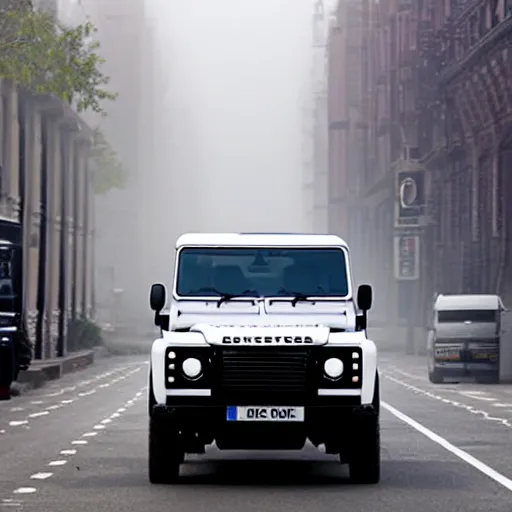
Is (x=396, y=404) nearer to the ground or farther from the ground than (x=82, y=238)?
nearer to the ground

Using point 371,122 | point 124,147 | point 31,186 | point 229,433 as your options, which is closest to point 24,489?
point 229,433

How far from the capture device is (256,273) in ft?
58.5

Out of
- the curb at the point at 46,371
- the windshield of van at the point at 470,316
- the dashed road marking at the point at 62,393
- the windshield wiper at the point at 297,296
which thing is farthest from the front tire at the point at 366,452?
the windshield of van at the point at 470,316

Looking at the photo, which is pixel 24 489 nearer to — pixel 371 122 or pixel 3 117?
pixel 3 117

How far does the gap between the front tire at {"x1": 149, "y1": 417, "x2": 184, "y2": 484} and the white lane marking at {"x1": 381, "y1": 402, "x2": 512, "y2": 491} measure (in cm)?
285

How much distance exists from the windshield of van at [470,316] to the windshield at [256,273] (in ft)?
115

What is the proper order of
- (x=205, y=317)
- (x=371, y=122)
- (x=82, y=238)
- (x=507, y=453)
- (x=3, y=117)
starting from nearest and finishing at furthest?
(x=205, y=317)
(x=507, y=453)
(x=3, y=117)
(x=82, y=238)
(x=371, y=122)

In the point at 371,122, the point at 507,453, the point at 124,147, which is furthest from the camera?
the point at 124,147

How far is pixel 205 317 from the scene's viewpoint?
17281mm

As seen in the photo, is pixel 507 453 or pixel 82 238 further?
pixel 82 238

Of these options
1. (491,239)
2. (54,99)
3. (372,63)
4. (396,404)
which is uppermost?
(372,63)

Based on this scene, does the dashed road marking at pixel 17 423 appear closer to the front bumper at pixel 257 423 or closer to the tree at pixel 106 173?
the front bumper at pixel 257 423

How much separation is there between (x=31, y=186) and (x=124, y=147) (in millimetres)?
100206

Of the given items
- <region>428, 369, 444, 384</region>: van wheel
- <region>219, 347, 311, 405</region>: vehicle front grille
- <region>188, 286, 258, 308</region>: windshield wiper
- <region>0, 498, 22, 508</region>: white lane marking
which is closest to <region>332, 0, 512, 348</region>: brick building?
<region>428, 369, 444, 384</region>: van wheel
